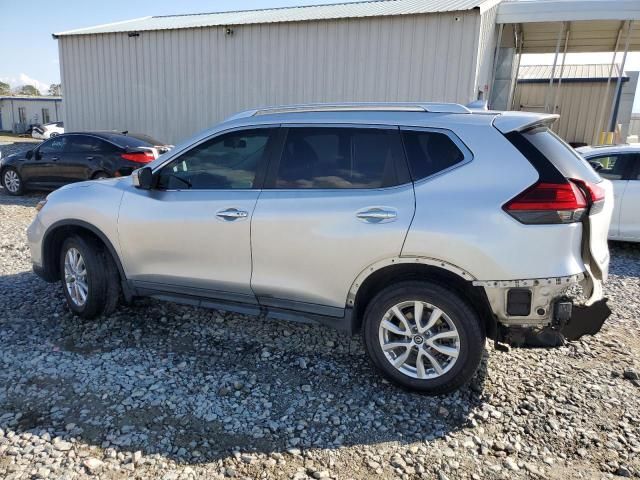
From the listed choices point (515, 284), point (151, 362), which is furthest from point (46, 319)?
point (515, 284)

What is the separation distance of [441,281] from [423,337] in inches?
14.7

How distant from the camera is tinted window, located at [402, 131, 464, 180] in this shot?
9.87ft

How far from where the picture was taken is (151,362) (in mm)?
3592

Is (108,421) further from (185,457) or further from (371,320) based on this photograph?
(371,320)

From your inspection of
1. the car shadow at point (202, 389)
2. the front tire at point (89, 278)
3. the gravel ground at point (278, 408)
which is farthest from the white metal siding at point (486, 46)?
the front tire at point (89, 278)

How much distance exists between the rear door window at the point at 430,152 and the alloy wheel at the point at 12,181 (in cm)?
1068

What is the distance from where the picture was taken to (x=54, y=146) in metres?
10.4

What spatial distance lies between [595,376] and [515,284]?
1.29 metres

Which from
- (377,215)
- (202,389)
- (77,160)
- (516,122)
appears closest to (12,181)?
(77,160)

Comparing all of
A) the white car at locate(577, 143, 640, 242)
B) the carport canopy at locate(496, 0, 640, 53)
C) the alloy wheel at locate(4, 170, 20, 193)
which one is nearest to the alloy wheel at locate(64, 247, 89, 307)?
the white car at locate(577, 143, 640, 242)

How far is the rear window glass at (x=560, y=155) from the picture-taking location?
2867 mm

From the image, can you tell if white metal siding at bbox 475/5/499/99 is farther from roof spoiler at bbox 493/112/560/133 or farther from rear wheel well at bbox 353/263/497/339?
rear wheel well at bbox 353/263/497/339

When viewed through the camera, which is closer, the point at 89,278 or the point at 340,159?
the point at 340,159

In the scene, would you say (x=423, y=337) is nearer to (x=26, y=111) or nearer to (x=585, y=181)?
(x=585, y=181)
